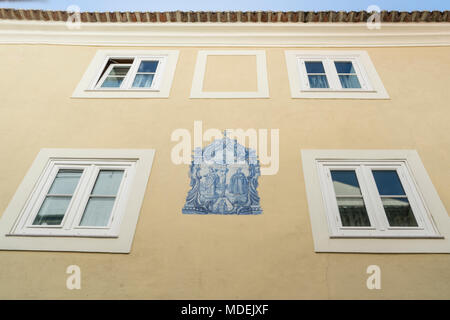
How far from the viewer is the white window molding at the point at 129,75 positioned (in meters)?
5.00

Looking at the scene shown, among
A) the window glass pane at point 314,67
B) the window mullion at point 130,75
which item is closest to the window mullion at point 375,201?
the window glass pane at point 314,67

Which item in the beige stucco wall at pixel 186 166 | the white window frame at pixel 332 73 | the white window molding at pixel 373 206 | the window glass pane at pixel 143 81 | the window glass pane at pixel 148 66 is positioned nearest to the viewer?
the beige stucco wall at pixel 186 166

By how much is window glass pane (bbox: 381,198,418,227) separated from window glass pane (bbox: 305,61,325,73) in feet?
9.48

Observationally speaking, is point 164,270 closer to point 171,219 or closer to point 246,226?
point 171,219

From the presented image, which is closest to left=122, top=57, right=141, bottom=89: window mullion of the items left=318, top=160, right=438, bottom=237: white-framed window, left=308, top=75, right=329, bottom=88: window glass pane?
Answer: left=308, top=75, right=329, bottom=88: window glass pane

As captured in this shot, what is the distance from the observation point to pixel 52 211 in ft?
11.7

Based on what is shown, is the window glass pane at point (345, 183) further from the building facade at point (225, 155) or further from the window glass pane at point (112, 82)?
the window glass pane at point (112, 82)

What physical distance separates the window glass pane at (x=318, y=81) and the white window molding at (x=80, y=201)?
3019 millimetres

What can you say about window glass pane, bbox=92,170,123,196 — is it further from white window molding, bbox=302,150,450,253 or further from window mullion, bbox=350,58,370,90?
window mullion, bbox=350,58,370,90

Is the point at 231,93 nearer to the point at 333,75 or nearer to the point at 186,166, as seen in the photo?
the point at 186,166

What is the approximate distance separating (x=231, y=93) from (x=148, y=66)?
6.04 feet

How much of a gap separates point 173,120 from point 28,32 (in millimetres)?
4183

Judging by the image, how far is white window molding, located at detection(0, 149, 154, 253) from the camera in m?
3.28

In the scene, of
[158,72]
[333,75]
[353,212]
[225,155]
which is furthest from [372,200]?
[158,72]
